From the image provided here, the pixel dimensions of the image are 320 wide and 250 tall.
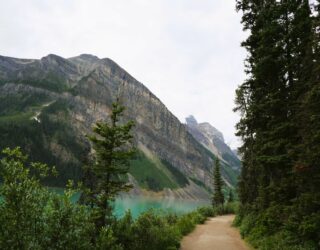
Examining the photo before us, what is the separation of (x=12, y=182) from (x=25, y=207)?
70 centimetres

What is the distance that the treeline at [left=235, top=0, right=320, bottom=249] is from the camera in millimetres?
13516

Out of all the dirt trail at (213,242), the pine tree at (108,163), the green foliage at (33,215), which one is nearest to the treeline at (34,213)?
the green foliage at (33,215)

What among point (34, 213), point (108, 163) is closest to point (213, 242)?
point (108, 163)

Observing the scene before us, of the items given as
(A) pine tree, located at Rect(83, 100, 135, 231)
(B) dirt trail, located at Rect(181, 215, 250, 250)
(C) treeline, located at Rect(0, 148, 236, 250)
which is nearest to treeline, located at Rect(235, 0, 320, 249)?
(B) dirt trail, located at Rect(181, 215, 250, 250)

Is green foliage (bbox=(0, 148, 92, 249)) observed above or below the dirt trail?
above

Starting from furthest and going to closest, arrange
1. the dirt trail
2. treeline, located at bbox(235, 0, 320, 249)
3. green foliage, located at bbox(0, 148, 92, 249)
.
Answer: the dirt trail
treeline, located at bbox(235, 0, 320, 249)
green foliage, located at bbox(0, 148, 92, 249)

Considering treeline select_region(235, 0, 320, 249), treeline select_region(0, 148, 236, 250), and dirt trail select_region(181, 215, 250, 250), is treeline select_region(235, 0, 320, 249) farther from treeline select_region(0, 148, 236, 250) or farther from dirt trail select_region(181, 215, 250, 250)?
treeline select_region(0, 148, 236, 250)

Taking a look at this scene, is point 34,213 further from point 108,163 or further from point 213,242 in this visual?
point 213,242

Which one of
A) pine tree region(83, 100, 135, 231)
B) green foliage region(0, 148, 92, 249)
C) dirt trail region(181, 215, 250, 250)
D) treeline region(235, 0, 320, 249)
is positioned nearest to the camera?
green foliage region(0, 148, 92, 249)

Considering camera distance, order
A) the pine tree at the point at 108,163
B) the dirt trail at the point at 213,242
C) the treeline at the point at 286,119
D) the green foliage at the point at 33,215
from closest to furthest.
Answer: the green foliage at the point at 33,215 < the treeline at the point at 286,119 < the pine tree at the point at 108,163 < the dirt trail at the point at 213,242

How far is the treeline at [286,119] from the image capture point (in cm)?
1352

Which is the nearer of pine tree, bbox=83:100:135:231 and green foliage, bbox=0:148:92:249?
green foliage, bbox=0:148:92:249

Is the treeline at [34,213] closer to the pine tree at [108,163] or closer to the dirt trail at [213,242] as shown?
the pine tree at [108,163]

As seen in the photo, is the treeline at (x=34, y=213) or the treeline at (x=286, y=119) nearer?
the treeline at (x=34, y=213)
